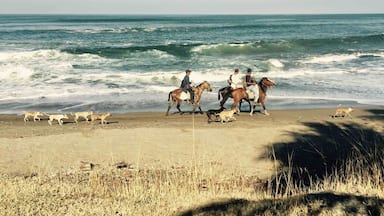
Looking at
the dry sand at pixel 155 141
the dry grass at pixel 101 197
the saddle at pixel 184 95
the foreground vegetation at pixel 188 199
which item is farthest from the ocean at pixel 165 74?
the foreground vegetation at pixel 188 199

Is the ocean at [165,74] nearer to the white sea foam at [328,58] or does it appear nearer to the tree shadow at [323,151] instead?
the white sea foam at [328,58]

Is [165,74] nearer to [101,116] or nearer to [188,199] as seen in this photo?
[101,116]

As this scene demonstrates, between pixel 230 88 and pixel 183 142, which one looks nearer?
pixel 183 142

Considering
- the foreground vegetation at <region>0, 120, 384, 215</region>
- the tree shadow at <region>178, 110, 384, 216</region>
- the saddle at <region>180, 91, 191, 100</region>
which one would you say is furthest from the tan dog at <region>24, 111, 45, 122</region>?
the tree shadow at <region>178, 110, 384, 216</region>

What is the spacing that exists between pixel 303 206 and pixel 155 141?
7937mm

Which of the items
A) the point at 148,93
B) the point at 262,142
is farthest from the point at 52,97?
the point at 262,142

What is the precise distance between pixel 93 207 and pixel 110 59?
109ft

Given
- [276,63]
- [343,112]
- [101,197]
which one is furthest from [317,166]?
[276,63]

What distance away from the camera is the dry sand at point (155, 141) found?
1145 centimetres

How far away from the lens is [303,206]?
595cm

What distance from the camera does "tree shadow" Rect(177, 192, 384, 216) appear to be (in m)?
5.83

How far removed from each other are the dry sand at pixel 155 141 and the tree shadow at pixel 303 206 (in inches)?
117

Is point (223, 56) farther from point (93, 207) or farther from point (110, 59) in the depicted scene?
point (93, 207)

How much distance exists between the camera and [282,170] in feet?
36.4
